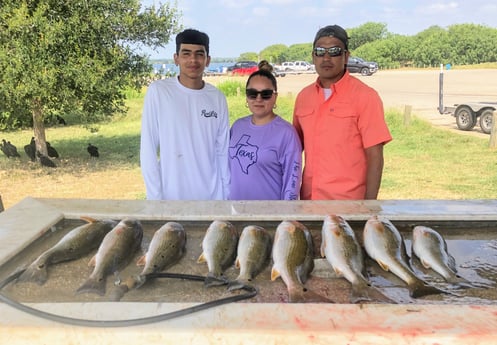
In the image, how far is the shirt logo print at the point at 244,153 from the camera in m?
3.58

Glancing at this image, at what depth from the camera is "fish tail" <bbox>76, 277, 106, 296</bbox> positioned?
2.04 meters

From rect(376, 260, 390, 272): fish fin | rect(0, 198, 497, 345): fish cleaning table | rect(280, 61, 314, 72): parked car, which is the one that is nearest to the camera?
rect(0, 198, 497, 345): fish cleaning table

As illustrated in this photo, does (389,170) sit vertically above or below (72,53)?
below

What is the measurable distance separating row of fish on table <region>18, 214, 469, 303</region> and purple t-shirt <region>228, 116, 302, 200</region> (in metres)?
1.03

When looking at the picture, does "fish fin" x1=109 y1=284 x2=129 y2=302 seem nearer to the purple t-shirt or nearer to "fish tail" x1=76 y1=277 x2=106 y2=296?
"fish tail" x1=76 y1=277 x2=106 y2=296

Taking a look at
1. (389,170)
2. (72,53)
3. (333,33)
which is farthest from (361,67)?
(333,33)

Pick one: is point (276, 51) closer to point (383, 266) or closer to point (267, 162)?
point (267, 162)

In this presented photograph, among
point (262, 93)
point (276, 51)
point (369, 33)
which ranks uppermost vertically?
point (369, 33)

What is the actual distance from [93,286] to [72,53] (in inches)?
364

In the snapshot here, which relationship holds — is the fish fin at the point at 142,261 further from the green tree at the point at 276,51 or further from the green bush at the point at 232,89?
the green tree at the point at 276,51

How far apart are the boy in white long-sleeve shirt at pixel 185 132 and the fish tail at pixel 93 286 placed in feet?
5.44

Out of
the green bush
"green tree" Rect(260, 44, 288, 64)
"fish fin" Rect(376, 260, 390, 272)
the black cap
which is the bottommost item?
"fish fin" Rect(376, 260, 390, 272)

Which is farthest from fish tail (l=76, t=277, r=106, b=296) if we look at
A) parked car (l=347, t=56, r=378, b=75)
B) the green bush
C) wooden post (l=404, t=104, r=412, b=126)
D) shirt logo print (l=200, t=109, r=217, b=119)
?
parked car (l=347, t=56, r=378, b=75)

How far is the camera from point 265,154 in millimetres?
3541
